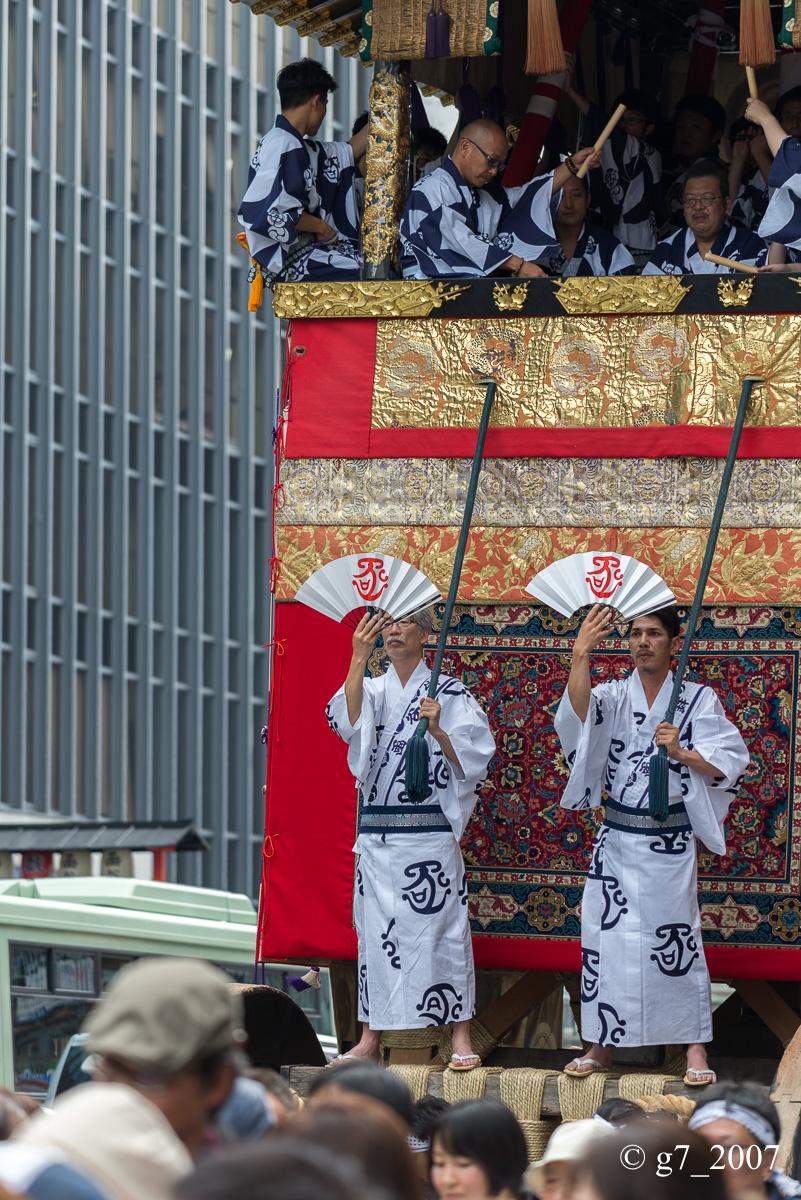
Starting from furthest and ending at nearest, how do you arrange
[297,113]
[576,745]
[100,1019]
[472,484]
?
1. [297,113]
2. [472,484]
3. [576,745]
4. [100,1019]

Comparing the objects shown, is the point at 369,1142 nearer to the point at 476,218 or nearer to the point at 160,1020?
the point at 160,1020

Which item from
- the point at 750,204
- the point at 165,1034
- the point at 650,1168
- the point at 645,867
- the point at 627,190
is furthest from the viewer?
the point at 627,190

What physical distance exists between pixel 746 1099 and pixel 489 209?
173 inches

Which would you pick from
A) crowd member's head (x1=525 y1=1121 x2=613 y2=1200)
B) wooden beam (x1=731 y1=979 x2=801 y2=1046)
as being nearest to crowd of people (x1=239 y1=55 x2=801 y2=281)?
wooden beam (x1=731 y1=979 x2=801 y2=1046)

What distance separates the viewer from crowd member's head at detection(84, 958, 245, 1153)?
9.31ft

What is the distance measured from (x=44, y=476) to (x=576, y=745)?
21243mm

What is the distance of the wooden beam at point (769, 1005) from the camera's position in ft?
23.7

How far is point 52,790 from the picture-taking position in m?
27.0

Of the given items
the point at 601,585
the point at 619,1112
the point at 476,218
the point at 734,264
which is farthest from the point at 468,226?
the point at 619,1112

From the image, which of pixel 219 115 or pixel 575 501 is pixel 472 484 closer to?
pixel 575 501

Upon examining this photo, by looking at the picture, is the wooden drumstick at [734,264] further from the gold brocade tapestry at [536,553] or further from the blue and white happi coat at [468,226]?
the gold brocade tapestry at [536,553]

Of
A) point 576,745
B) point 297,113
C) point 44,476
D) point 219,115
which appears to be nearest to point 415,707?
point 576,745

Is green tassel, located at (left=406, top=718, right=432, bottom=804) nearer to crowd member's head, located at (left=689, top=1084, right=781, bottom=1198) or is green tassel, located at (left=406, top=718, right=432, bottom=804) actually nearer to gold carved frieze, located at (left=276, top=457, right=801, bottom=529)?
gold carved frieze, located at (left=276, top=457, right=801, bottom=529)

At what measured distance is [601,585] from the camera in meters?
6.79
